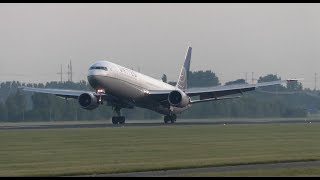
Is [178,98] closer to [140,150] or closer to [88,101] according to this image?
[88,101]

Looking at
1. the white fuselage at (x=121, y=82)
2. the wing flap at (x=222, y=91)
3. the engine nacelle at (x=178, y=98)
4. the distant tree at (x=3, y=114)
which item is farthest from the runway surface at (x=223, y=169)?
the distant tree at (x=3, y=114)

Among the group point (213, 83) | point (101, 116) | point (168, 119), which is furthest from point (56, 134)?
point (213, 83)

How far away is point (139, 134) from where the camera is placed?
5884 cm

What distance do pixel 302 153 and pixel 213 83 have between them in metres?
104

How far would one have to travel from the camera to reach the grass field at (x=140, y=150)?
33781 mm

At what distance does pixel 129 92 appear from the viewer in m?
81.9

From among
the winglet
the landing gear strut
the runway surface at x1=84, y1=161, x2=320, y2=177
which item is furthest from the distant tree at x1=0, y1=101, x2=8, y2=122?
the runway surface at x1=84, y1=161, x2=320, y2=177

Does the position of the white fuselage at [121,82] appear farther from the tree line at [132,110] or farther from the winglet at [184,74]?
the tree line at [132,110]

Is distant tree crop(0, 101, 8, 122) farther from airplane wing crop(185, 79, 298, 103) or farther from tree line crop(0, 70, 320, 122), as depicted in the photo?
airplane wing crop(185, 79, 298, 103)

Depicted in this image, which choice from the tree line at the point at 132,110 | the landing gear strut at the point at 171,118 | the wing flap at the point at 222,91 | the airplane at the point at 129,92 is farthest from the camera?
the tree line at the point at 132,110

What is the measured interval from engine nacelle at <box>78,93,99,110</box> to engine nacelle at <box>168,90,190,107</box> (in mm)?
7411

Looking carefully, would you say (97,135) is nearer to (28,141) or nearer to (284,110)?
(28,141)

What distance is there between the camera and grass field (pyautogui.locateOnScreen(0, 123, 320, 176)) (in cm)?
3378

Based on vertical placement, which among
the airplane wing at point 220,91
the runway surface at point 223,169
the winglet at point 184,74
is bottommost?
the runway surface at point 223,169
